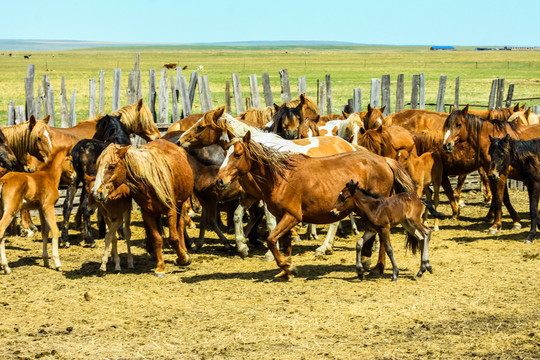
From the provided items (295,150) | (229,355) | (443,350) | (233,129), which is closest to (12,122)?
(233,129)

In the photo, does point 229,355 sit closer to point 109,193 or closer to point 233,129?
point 109,193

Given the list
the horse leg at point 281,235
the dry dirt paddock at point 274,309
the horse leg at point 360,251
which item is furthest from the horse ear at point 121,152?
the horse leg at point 360,251

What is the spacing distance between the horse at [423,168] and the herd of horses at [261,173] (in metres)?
0.02

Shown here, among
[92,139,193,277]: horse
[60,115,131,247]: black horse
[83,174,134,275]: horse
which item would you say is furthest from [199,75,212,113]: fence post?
[83,174,134,275]: horse

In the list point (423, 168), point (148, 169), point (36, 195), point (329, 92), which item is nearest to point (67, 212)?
point (36, 195)

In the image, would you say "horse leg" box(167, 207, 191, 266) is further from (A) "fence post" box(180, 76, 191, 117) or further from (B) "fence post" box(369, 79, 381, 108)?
(B) "fence post" box(369, 79, 381, 108)

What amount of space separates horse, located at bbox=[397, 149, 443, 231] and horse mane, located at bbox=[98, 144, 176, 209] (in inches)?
175

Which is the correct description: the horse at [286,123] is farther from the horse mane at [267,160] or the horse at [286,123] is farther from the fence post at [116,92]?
the fence post at [116,92]

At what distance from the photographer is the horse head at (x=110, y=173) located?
8312 mm

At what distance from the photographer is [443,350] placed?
590 centimetres

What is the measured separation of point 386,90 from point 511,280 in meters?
8.93

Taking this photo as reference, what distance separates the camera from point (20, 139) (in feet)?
37.0

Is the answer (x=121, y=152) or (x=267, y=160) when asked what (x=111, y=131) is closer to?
(x=121, y=152)

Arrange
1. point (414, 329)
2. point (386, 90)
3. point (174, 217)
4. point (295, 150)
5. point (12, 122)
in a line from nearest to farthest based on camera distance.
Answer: point (414, 329)
point (174, 217)
point (295, 150)
point (12, 122)
point (386, 90)
